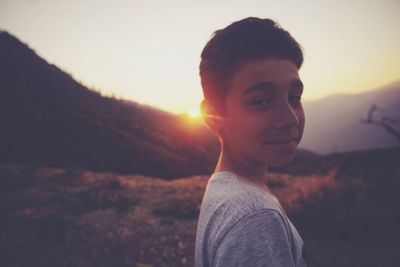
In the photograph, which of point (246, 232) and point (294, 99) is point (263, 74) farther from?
point (246, 232)

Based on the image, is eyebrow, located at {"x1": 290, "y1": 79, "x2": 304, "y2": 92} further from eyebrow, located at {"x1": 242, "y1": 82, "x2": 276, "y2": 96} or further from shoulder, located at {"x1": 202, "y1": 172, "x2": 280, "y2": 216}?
shoulder, located at {"x1": 202, "y1": 172, "x2": 280, "y2": 216}

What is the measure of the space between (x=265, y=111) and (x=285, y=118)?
82 millimetres

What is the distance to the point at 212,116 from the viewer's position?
1.19m

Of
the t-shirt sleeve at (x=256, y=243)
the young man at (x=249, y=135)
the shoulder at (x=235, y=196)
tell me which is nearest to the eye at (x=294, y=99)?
the young man at (x=249, y=135)

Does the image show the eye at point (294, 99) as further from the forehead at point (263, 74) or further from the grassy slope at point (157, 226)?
the grassy slope at point (157, 226)

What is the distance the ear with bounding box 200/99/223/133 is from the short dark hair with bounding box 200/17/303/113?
0.03 metres

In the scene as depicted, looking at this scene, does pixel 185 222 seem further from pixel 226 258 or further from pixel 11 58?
pixel 11 58

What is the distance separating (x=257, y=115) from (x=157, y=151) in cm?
2025

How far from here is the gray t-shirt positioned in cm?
74

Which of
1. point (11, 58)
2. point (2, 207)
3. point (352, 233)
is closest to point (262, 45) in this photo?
point (352, 233)

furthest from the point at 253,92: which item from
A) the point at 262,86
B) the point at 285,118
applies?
the point at 285,118

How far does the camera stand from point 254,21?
1.25m

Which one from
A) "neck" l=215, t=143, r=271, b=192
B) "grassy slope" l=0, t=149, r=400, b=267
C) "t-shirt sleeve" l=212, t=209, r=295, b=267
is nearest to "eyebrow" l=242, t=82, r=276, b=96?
"neck" l=215, t=143, r=271, b=192

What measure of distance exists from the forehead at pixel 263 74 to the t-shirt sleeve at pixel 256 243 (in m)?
0.48
